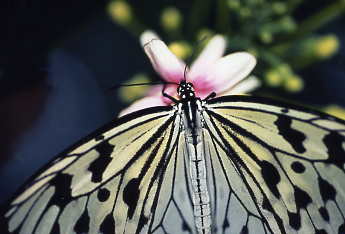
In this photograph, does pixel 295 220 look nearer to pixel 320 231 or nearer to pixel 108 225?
pixel 320 231

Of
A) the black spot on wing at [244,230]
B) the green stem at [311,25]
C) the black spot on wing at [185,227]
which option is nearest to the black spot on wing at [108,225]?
the black spot on wing at [185,227]

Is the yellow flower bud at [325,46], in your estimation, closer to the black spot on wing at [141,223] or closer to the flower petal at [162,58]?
the flower petal at [162,58]

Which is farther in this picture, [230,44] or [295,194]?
[230,44]

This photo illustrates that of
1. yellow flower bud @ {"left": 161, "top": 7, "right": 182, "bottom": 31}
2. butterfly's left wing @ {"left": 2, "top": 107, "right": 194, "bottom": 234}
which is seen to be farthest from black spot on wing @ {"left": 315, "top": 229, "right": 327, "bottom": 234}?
yellow flower bud @ {"left": 161, "top": 7, "right": 182, "bottom": 31}

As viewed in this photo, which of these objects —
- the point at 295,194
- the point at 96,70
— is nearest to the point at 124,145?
the point at 295,194

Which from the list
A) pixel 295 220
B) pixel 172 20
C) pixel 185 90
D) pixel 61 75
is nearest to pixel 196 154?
pixel 185 90

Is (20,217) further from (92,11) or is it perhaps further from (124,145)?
(92,11)

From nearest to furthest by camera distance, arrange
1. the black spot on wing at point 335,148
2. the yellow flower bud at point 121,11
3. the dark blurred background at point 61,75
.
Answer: the black spot on wing at point 335,148
the yellow flower bud at point 121,11
the dark blurred background at point 61,75
